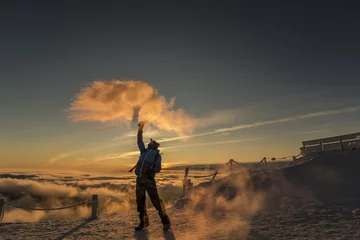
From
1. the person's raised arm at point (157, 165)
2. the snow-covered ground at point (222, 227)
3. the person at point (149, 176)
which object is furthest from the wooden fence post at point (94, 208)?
the person's raised arm at point (157, 165)

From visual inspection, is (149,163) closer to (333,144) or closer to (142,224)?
(142,224)

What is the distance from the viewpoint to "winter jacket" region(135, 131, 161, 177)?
750cm

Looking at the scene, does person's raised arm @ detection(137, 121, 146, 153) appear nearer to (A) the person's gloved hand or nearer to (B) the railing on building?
(A) the person's gloved hand

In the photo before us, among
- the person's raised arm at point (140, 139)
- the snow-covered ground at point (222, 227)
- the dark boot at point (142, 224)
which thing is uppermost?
the person's raised arm at point (140, 139)

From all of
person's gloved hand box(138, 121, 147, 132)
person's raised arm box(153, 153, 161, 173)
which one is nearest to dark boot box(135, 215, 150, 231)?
person's raised arm box(153, 153, 161, 173)

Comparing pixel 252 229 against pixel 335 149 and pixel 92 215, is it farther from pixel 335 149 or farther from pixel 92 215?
pixel 335 149

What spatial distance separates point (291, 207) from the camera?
10.1 meters

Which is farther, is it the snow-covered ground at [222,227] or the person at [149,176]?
the person at [149,176]

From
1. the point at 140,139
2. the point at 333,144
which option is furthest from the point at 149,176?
the point at 333,144

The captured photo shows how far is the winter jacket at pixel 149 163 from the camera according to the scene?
7500mm

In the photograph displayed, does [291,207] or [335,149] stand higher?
[335,149]

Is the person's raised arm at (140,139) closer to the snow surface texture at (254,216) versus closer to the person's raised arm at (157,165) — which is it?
the person's raised arm at (157,165)

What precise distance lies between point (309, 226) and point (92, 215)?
25.2 feet

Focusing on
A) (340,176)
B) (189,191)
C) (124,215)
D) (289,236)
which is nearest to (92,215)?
(124,215)
